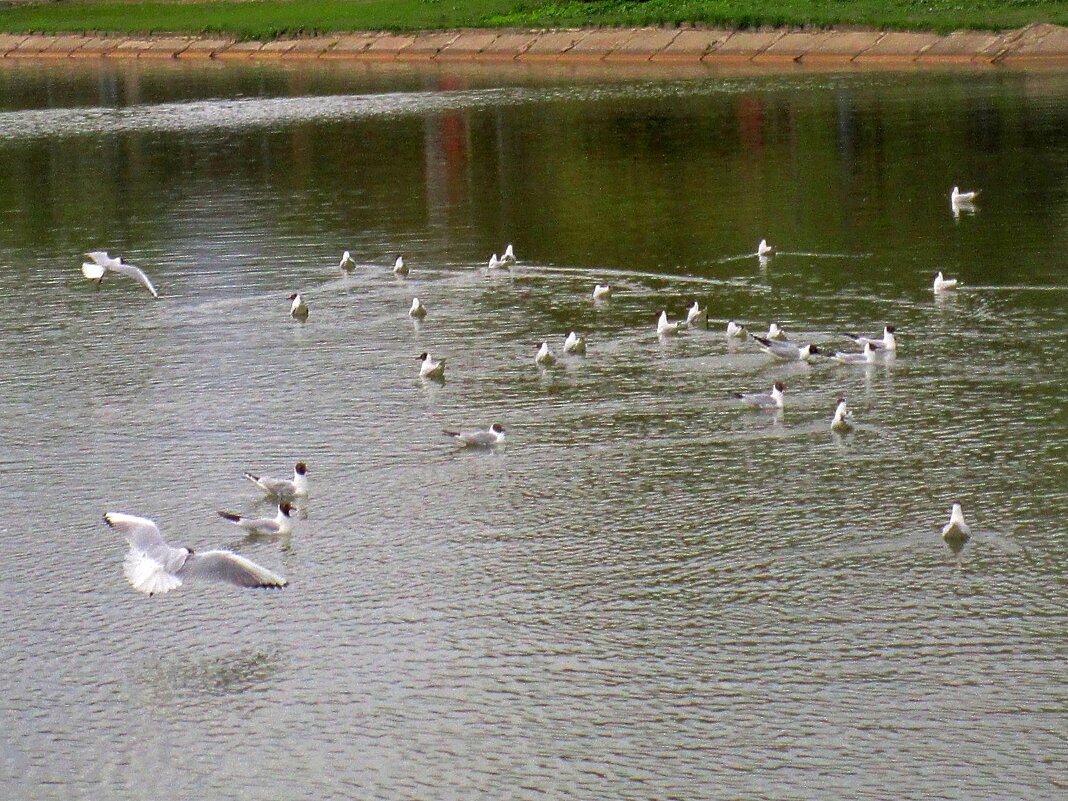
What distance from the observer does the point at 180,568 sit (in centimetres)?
1366

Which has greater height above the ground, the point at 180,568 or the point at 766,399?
the point at 766,399

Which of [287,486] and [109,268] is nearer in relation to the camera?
[287,486]

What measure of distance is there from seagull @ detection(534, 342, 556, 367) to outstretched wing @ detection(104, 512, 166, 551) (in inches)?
304

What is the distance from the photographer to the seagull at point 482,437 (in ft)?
58.7

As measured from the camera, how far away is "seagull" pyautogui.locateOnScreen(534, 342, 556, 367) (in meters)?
20.8

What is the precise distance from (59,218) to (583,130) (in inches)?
564

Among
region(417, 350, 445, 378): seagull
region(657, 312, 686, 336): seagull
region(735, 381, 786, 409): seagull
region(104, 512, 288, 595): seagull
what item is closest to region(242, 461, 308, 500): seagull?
region(104, 512, 288, 595): seagull

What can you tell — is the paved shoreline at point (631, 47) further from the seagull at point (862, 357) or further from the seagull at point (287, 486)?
the seagull at point (287, 486)

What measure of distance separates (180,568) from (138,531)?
1.54ft

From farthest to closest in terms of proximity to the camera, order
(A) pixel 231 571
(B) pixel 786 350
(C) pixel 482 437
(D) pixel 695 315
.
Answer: (D) pixel 695 315, (B) pixel 786 350, (C) pixel 482 437, (A) pixel 231 571

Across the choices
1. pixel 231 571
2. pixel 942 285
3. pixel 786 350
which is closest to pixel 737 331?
pixel 786 350

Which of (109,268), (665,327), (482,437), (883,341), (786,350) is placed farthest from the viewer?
(109,268)

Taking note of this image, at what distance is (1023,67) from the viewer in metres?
50.3

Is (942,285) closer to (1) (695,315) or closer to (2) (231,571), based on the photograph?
(1) (695,315)
